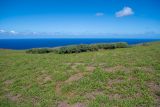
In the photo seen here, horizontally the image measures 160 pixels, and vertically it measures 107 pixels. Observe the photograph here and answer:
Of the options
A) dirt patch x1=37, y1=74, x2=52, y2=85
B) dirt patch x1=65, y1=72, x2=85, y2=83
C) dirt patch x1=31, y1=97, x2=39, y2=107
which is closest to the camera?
dirt patch x1=31, y1=97, x2=39, y2=107

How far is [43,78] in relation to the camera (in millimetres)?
7586

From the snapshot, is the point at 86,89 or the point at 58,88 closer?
the point at 86,89

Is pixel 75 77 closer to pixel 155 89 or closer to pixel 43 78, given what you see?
pixel 43 78

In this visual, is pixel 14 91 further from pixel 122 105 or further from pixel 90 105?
pixel 122 105

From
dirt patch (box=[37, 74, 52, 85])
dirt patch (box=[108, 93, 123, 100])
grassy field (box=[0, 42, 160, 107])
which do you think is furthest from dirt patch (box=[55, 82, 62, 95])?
dirt patch (box=[108, 93, 123, 100])

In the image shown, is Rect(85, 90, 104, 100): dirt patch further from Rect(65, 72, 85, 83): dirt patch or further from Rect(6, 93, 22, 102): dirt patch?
Rect(6, 93, 22, 102): dirt patch

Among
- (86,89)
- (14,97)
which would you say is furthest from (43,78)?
(86,89)

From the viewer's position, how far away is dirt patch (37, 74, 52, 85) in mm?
7151

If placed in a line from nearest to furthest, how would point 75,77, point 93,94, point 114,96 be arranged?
point 114,96
point 93,94
point 75,77

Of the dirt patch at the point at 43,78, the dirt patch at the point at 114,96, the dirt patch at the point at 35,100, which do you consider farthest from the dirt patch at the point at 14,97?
the dirt patch at the point at 114,96

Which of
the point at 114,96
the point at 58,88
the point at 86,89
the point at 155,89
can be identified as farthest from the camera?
the point at 58,88

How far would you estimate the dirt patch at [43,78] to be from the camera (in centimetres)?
715

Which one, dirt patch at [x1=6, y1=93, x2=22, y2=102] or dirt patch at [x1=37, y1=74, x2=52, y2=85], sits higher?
dirt patch at [x1=37, y1=74, x2=52, y2=85]

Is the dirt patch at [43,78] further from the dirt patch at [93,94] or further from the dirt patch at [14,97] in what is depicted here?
the dirt patch at [93,94]
